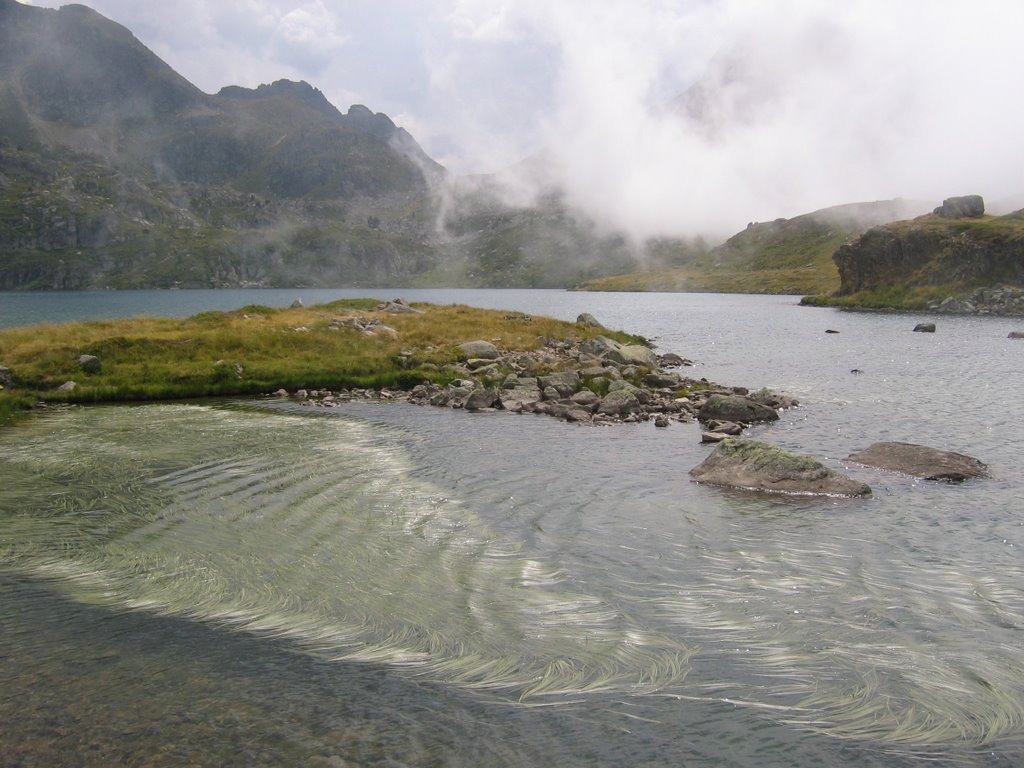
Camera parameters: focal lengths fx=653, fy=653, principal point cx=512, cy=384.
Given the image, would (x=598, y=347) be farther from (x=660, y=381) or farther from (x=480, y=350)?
(x=660, y=381)

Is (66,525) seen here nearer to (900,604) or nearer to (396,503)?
(396,503)

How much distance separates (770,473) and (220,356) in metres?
41.4

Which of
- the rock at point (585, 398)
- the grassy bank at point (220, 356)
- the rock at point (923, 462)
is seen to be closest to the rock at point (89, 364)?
the grassy bank at point (220, 356)

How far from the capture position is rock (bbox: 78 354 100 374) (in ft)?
147

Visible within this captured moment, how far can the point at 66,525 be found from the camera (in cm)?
1891

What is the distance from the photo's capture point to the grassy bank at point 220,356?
43.0 m

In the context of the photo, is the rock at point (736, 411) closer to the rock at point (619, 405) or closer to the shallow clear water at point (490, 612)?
the rock at point (619, 405)

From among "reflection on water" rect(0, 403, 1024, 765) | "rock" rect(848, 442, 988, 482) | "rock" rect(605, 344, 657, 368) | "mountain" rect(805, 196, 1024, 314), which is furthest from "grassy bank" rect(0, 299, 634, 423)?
"mountain" rect(805, 196, 1024, 314)

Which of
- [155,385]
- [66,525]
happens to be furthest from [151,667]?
[155,385]

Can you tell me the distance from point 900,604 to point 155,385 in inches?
1720

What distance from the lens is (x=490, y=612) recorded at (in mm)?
13906

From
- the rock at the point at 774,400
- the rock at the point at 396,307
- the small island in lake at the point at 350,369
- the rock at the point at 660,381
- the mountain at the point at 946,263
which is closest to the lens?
the rock at the point at 774,400

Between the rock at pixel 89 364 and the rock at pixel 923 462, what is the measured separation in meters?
46.8

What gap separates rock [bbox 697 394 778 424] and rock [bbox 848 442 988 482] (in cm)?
928
